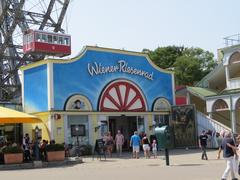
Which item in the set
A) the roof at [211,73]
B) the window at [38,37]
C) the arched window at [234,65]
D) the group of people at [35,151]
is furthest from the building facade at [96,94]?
the window at [38,37]

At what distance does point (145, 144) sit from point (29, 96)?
32.3 ft

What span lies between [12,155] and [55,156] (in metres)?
2.29

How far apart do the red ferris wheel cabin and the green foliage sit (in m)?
16.2

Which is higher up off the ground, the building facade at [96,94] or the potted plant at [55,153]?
the building facade at [96,94]

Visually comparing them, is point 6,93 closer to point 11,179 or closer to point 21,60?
point 21,60

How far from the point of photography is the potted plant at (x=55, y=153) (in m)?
23.9

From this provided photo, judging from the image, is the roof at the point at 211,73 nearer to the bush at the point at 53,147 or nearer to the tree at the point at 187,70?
the bush at the point at 53,147

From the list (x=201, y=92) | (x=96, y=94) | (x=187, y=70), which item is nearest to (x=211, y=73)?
(x=201, y=92)

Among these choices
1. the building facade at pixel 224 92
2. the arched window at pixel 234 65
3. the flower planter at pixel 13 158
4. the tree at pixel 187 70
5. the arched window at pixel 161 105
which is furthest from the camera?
the tree at pixel 187 70

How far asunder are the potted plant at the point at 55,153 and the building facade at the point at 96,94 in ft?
15.8

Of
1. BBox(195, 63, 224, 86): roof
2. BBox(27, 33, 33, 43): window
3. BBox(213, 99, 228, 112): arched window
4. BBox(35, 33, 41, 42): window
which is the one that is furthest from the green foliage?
BBox(213, 99, 228, 112): arched window

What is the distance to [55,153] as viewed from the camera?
24.0m

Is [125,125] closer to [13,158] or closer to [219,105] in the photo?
[219,105]

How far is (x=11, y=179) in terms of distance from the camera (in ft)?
55.0
